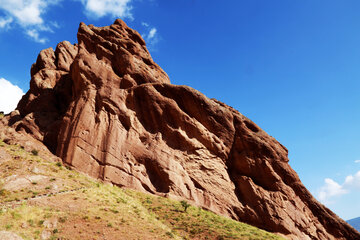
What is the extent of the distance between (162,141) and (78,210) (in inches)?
758

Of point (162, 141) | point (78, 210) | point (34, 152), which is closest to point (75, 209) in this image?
point (78, 210)

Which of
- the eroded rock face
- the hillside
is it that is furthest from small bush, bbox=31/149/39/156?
the eroded rock face

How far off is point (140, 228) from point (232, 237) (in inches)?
382

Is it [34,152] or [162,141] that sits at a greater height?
[162,141]

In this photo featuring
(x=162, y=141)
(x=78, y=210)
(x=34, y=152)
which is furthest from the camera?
(x=162, y=141)

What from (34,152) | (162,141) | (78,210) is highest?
(162,141)

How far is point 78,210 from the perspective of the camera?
68.1 ft

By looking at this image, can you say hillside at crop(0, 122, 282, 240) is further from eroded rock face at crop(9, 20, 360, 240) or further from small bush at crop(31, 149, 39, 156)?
eroded rock face at crop(9, 20, 360, 240)

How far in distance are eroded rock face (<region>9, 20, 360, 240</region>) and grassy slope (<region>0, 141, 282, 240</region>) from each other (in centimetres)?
408

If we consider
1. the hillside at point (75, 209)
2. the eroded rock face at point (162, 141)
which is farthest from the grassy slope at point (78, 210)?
the eroded rock face at point (162, 141)

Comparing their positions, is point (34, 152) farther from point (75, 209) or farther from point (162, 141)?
point (162, 141)

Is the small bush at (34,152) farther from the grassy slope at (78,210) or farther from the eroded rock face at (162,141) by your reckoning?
the eroded rock face at (162,141)

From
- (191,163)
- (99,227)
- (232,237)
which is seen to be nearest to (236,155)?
(191,163)

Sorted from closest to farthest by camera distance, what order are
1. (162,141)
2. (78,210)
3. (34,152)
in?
(78,210) → (34,152) → (162,141)
